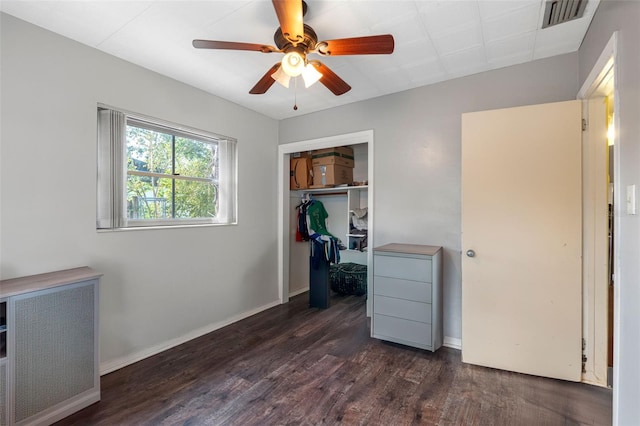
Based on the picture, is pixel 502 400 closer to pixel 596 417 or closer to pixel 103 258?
pixel 596 417

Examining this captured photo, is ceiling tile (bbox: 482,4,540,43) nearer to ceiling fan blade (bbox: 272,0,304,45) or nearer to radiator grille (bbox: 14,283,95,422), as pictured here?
ceiling fan blade (bbox: 272,0,304,45)

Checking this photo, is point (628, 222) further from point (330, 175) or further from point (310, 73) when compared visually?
point (330, 175)

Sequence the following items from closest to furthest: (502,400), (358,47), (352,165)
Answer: (358,47) < (502,400) < (352,165)

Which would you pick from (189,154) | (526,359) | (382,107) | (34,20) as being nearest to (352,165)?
(382,107)

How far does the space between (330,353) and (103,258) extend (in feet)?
6.80

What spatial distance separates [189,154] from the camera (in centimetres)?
301

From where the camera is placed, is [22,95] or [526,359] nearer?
[22,95]

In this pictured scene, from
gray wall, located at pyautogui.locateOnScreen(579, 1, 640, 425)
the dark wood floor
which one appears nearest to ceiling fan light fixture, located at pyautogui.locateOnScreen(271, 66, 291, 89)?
gray wall, located at pyautogui.locateOnScreen(579, 1, 640, 425)

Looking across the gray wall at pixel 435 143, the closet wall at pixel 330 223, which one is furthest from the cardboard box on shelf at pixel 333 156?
the gray wall at pixel 435 143

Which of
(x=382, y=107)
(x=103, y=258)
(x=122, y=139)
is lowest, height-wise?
(x=103, y=258)

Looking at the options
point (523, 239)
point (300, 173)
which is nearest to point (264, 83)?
point (300, 173)

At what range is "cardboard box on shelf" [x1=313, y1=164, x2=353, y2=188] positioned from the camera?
3896 mm

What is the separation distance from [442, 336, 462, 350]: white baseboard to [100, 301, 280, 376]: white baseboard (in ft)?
7.14

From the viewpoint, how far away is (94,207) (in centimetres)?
222
